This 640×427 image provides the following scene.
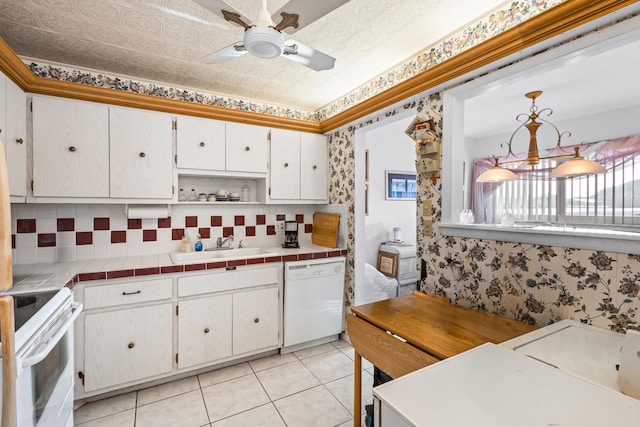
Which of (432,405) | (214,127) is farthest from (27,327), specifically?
(214,127)

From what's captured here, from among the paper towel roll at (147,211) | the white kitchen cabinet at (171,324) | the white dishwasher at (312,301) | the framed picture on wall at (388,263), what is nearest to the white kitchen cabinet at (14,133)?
the paper towel roll at (147,211)

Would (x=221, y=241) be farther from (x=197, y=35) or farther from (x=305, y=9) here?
(x=305, y=9)

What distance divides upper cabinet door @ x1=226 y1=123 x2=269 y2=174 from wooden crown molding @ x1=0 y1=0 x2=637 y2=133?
77 mm

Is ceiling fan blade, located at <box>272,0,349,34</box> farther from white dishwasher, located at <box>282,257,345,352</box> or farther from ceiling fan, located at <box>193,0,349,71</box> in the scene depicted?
white dishwasher, located at <box>282,257,345,352</box>

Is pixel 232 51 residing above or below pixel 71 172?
above

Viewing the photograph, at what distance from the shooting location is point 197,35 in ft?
6.15

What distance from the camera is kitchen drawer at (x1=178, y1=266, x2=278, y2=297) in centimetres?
228

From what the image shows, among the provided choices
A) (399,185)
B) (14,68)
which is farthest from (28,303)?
(399,185)

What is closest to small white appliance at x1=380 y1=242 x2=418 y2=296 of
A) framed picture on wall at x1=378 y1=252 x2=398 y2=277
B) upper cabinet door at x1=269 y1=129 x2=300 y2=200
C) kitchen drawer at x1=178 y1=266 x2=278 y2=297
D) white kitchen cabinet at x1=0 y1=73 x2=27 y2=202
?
framed picture on wall at x1=378 y1=252 x2=398 y2=277

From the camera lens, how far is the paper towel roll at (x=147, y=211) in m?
2.44

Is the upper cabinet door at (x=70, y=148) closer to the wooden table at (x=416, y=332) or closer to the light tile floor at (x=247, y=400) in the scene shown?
the light tile floor at (x=247, y=400)

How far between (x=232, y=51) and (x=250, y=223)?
6.15 ft

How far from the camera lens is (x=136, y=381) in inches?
84.0

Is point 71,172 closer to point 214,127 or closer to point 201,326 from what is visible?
point 214,127
